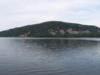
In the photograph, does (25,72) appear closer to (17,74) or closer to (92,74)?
(17,74)

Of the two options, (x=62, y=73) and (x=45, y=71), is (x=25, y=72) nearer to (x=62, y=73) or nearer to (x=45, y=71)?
(x=45, y=71)

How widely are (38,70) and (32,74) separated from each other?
11.1 feet

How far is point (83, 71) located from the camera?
39562 millimetres

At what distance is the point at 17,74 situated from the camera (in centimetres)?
3634

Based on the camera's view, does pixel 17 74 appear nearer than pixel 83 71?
Yes

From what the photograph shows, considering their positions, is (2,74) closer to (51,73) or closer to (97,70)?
(51,73)

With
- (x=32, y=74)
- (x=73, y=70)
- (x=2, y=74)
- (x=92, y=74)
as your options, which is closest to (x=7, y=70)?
(x=2, y=74)

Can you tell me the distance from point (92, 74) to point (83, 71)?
3.01 meters

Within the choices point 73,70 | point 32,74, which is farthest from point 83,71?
point 32,74

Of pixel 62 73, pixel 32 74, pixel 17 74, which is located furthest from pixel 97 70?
pixel 17 74

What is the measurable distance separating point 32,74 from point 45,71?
3.34m

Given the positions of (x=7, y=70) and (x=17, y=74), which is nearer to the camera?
(x=17, y=74)

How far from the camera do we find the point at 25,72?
3778 centimetres

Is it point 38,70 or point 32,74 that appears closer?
point 32,74
